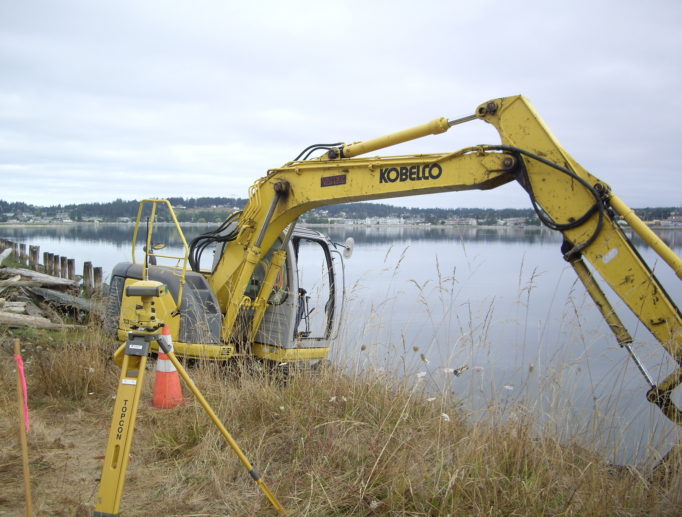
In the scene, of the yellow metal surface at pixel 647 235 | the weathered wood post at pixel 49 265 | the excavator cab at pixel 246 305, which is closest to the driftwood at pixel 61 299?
the excavator cab at pixel 246 305

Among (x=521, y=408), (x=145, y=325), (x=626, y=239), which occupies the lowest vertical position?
(x=521, y=408)

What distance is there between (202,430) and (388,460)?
5.58 feet

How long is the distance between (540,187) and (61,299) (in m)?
11.3

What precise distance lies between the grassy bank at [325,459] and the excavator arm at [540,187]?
3.22 ft

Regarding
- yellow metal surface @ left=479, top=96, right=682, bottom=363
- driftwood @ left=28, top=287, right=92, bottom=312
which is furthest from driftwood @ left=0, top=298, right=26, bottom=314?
yellow metal surface @ left=479, top=96, right=682, bottom=363

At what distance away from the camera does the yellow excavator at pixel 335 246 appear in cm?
403

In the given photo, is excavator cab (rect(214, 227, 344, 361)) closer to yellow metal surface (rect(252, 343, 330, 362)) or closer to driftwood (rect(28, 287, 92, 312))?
yellow metal surface (rect(252, 343, 330, 362))

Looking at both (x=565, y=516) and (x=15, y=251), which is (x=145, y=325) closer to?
(x=565, y=516)

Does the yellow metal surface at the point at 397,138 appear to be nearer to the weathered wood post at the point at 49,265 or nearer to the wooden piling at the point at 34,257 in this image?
the weathered wood post at the point at 49,265

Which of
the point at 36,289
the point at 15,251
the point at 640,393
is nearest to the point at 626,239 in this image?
the point at 640,393

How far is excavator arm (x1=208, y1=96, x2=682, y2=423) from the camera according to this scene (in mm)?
3986

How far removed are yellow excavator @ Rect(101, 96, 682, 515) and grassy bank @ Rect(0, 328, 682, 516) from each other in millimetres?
855

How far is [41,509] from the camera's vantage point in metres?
3.62

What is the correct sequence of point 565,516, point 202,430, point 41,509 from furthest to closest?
point 202,430
point 41,509
point 565,516
